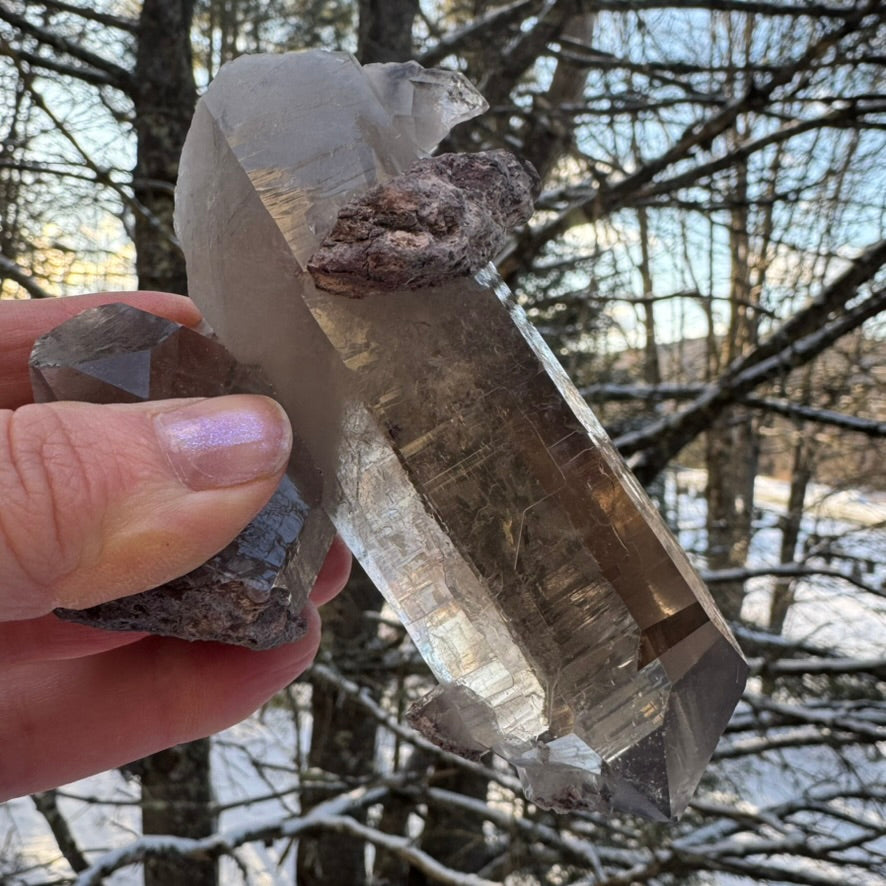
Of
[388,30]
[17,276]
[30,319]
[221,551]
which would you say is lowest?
[221,551]

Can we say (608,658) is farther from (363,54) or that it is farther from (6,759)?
(363,54)

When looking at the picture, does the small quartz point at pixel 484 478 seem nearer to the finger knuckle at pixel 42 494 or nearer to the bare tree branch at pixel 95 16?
the finger knuckle at pixel 42 494

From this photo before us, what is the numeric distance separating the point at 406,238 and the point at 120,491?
46cm

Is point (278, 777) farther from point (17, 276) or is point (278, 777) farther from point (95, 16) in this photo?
point (95, 16)

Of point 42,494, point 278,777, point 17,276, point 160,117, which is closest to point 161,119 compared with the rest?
point 160,117

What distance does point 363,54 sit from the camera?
369 centimetres

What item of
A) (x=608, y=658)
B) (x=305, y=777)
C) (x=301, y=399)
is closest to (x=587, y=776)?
(x=608, y=658)

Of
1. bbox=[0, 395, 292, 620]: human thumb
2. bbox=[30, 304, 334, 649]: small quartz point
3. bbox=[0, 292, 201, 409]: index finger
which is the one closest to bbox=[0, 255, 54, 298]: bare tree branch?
bbox=[0, 292, 201, 409]: index finger

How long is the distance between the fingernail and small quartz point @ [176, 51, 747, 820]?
12cm

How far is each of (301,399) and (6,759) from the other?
1012 mm

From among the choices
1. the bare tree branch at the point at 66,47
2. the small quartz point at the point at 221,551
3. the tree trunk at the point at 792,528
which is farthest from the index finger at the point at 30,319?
the tree trunk at the point at 792,528

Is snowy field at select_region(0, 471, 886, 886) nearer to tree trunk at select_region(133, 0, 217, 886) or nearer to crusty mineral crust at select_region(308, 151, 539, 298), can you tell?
tree trunk at select_region(133, 0, 217, 886)

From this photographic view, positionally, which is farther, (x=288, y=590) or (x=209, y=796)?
(x=209, y=796)

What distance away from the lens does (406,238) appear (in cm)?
98
